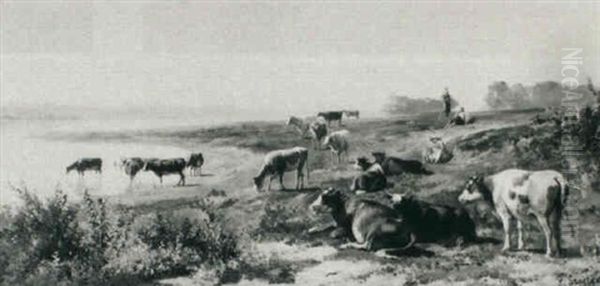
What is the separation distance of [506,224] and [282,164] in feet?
5.69

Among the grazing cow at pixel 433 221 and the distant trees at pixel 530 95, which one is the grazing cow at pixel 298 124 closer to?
the grazing cow at pixel 433 221

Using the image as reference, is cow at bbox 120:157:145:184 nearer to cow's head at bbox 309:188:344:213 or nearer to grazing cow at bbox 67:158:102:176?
grazing cow at bbox 67:158:102:176

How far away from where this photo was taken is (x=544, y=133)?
25.0 ft

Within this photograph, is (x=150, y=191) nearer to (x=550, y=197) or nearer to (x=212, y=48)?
(x=212, y=48)

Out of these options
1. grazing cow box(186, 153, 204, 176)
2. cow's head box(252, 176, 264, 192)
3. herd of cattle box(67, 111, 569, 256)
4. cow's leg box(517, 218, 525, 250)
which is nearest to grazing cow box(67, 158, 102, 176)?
herd of cattle box(67, 111, 569, 256)

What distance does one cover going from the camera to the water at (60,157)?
7301 millimetres

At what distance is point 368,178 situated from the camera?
24.4 feet

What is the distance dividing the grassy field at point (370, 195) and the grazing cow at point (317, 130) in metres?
0.06

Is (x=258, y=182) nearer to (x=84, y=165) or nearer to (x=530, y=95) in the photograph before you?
(x=84, y=165)

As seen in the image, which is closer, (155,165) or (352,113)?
(155,165)

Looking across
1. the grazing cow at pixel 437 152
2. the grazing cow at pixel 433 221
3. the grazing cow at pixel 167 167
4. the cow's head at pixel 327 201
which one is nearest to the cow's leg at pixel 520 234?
the grazing cow at pixel 433 221

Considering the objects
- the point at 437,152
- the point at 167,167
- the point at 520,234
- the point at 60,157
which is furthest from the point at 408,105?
the point at 60,157

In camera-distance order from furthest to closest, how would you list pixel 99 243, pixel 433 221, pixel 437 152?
pixel 437 152 < pixel 433 221 < pixel 99 243

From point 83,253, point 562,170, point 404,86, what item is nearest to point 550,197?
point 562,170
